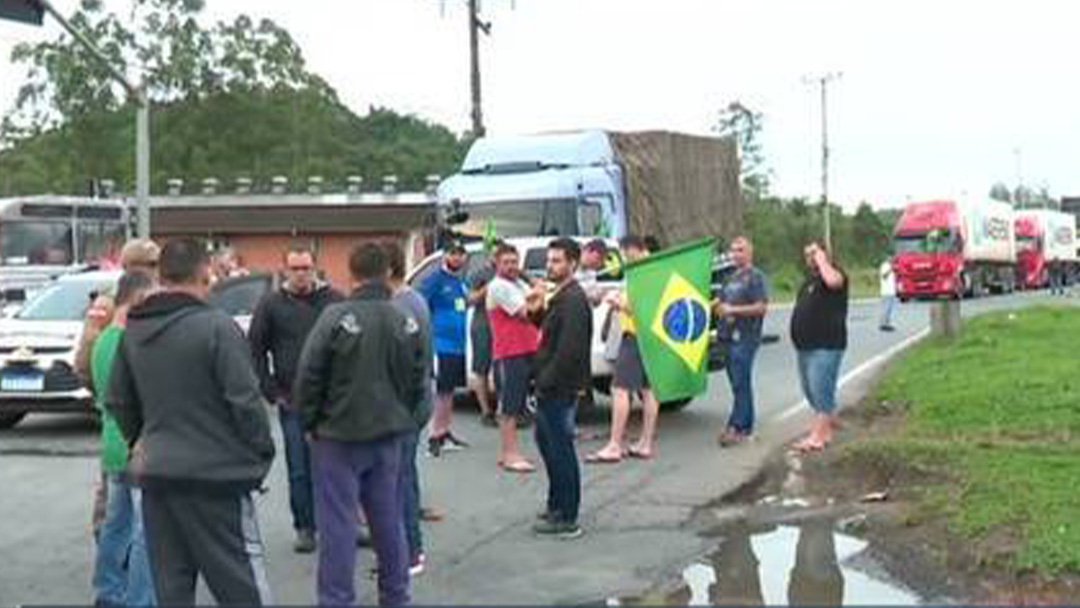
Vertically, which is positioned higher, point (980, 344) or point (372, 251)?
point (372, 251)

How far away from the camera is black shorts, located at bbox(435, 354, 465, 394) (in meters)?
13.2

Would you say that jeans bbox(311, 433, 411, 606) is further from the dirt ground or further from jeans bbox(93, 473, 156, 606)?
the dirt ground

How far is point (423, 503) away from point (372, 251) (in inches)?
145

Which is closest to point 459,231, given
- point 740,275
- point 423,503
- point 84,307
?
point 84,307

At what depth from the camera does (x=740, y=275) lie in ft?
46.2

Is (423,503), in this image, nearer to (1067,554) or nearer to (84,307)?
(1067,554)

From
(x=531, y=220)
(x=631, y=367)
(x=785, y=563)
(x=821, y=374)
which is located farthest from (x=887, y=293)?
(x=785, y=563)

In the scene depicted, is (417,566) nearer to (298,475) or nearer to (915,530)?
(298,475)

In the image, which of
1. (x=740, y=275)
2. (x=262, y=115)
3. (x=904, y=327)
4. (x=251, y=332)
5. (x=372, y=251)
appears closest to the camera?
(x=372, y=251)

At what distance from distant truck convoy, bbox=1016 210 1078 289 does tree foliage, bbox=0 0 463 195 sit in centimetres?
2883

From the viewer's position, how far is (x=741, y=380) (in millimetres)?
13703

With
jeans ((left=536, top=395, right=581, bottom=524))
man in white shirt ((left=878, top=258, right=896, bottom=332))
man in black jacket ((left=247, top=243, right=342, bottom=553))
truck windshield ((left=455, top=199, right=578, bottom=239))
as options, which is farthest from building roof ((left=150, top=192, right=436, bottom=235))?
man in black jacket ((left=247, top=243, right=342, bottom=553))

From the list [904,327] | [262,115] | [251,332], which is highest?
[262,115]

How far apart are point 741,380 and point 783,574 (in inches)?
204
